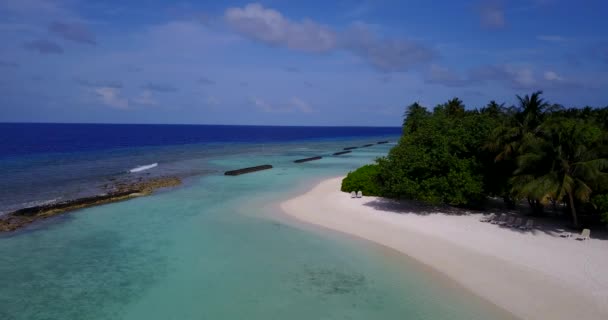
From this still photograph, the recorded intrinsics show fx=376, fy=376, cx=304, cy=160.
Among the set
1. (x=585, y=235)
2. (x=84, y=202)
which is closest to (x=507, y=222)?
(x=585, y=235)

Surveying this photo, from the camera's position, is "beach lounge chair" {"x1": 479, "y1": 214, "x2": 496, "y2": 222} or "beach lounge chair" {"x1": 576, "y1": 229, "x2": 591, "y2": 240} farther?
"beach lounge chair" {"x1": 479, "y1": 214, "x2": 496, "y2": 222}

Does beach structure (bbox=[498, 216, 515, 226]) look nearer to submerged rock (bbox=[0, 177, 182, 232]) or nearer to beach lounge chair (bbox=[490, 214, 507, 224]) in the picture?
beach lounge chair (bbox=[490, 214, 507, 224])

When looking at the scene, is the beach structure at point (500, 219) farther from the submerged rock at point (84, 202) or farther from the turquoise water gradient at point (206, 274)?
the submerged rock at point (84, 202)

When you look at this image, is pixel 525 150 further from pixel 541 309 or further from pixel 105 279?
pixel 105 279

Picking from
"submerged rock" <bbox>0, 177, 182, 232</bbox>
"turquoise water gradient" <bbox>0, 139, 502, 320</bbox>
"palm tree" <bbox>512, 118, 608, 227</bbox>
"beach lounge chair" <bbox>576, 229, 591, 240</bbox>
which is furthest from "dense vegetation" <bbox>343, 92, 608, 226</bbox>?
"submerged rock" <bbox>0, 177, 182, 232</bbox>

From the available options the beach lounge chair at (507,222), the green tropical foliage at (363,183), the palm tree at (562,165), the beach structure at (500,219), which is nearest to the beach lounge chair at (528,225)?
the beach lounge chair at (507,222)

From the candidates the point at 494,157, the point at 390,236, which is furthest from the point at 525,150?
the point at 390,236
